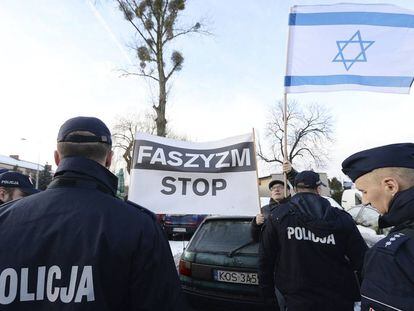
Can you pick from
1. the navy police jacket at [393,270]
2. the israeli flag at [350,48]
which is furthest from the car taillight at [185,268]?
the navy police jacket at [393,270]

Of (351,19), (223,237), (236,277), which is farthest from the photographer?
(223,237)

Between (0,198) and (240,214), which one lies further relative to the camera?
(240,214)

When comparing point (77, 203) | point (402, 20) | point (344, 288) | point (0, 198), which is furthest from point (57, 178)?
point (402, 20)

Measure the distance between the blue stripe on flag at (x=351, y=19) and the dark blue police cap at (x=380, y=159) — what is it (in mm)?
3149

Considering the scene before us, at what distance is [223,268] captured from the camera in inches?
175

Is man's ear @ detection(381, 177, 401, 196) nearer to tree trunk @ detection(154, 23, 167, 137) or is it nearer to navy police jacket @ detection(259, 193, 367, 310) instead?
navy police jacket @ detection(259, 193, 367, 310)

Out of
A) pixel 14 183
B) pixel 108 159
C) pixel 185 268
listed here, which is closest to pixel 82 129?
pixel 108 159

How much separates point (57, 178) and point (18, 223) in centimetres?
24

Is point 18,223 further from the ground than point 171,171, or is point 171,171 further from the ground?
point 171,171

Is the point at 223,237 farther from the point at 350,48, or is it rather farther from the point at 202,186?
the point at 350,48

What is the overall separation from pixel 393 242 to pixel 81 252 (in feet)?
3.80

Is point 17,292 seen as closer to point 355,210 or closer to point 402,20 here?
point 402,20

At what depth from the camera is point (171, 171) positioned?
4.66m

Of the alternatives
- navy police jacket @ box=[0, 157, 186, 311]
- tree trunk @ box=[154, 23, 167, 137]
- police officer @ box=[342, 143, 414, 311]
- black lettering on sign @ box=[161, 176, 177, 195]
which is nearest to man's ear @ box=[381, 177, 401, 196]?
police officer @ box=[342, 143, 414, 311]
